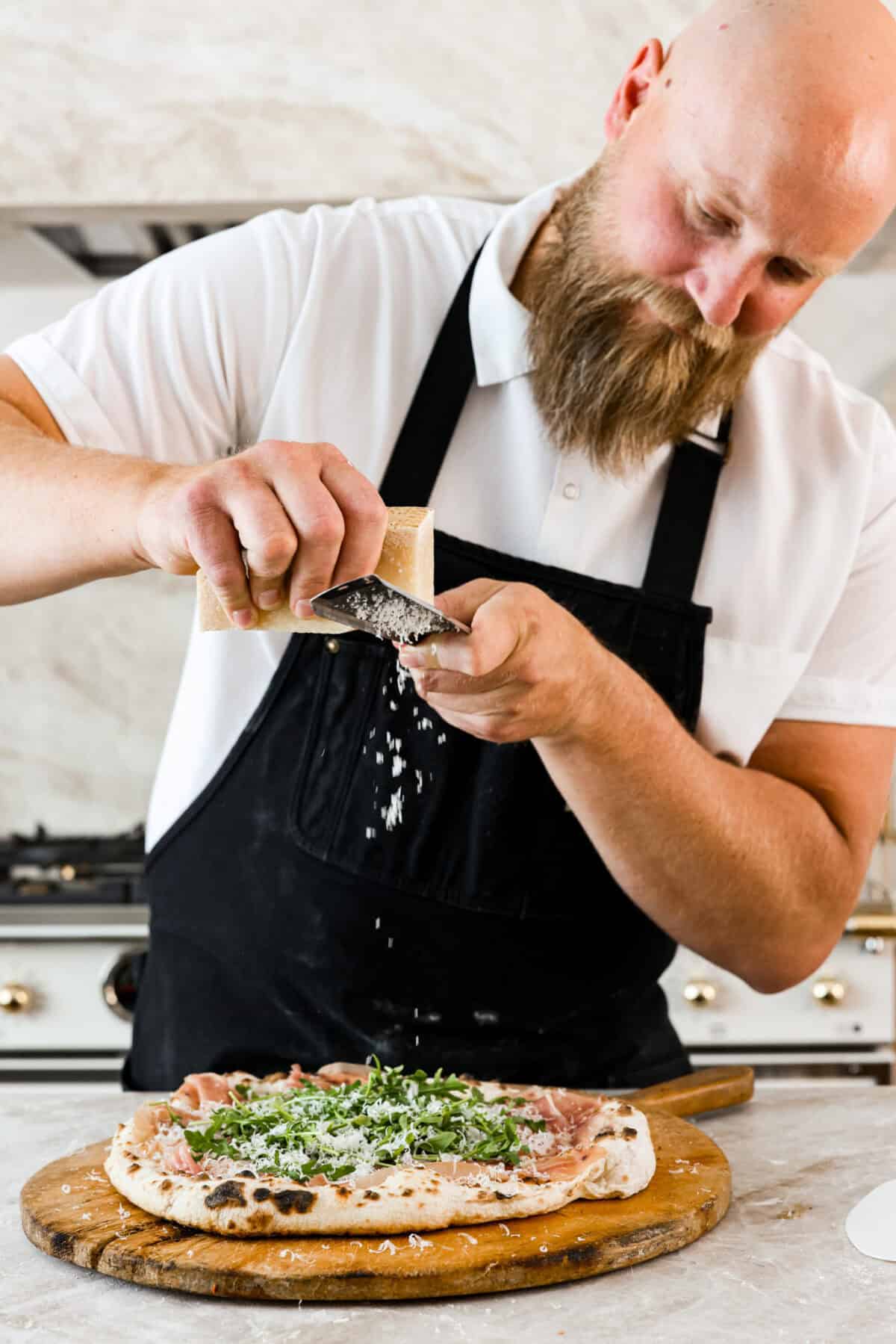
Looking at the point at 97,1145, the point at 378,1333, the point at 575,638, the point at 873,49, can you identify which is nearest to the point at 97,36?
the point at 873,49

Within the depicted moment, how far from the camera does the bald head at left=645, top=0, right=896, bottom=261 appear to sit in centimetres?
125

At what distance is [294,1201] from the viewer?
970 millimetres

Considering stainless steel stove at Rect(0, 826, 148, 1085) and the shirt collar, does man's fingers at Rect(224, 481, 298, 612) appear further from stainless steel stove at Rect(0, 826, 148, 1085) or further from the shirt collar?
stainless steel stove at Rect(0, 826, 148, 1085)

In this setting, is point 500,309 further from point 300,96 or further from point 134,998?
point 134,998

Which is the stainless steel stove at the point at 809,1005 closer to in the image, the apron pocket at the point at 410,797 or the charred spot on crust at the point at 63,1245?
the apron pocket at the point at 410,797

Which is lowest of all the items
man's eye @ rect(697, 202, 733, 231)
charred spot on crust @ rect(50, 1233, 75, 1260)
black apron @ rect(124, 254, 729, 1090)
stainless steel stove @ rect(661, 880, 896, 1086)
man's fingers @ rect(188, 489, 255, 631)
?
stainless steel stove @ rect(661, 880, 896, 1086)

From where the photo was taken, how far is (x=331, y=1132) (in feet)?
3.62

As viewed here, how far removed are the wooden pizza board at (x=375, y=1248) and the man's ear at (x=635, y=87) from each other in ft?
3.46

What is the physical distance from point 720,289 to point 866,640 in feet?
1.72

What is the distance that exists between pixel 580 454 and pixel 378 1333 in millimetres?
951

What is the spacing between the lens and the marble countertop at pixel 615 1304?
0.87 meters

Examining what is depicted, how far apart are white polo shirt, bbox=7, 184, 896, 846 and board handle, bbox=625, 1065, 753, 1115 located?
0.38 metres

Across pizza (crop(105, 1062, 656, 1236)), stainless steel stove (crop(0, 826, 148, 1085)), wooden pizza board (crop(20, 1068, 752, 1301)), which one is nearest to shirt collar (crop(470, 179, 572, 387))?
pizza (crop(105, 1062, 656, 1236))

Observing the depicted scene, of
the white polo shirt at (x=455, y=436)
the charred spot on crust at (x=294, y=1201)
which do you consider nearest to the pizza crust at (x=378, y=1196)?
the charred spot on crust at (x=294, y=1201)
